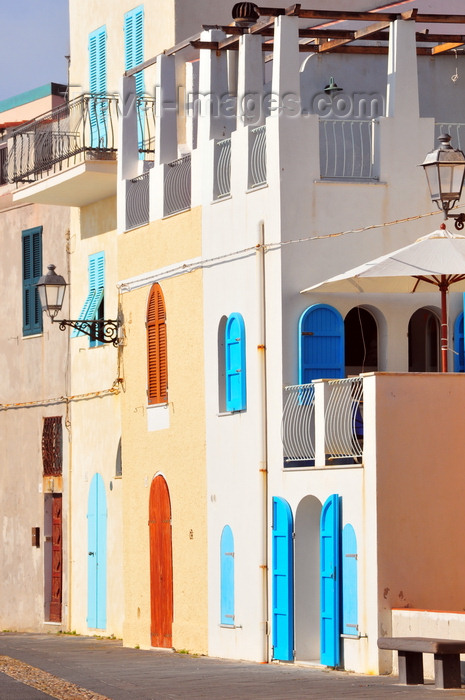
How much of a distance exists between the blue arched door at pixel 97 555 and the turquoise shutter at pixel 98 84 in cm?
553

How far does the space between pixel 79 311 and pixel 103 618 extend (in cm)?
525

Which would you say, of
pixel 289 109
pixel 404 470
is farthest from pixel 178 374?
pixel 404 470

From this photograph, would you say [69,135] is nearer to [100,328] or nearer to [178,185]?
[100,328]

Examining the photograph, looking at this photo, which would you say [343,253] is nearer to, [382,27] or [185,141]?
[382,27]

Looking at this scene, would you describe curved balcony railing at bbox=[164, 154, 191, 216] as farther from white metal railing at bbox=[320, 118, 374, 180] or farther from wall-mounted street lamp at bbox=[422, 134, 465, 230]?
wall-mounted street lamp at bbox=[422, 134, 465, 230]

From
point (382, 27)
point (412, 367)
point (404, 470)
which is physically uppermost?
point (382, 27)

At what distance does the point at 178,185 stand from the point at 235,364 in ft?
10.3

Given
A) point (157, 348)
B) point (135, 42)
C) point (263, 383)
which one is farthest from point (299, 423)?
point (135, 42)

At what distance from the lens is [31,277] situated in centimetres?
3092

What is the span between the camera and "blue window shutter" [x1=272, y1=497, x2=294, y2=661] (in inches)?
797

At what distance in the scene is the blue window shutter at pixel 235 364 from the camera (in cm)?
2162

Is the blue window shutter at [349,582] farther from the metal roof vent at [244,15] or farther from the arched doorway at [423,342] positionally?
the metal roof vent at [244,15]

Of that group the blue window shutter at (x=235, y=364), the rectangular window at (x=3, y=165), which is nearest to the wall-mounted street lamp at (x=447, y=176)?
the blue window shutter at (x=235, y=364)

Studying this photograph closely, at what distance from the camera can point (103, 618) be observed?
27547 millimetres
